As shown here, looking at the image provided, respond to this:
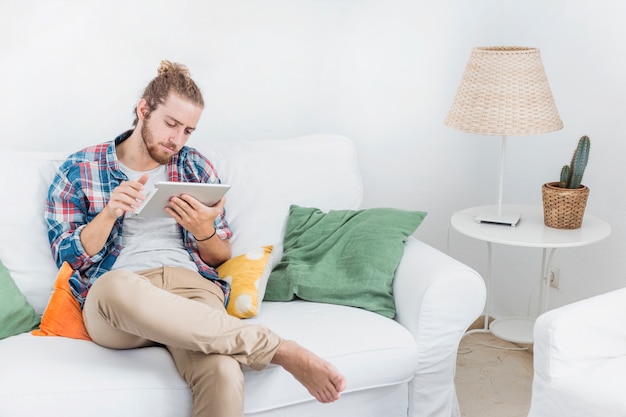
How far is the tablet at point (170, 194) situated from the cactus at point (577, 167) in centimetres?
109

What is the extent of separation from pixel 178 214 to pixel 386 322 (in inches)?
24.4

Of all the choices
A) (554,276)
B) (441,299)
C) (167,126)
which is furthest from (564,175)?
(167,126)

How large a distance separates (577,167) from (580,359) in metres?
0.83

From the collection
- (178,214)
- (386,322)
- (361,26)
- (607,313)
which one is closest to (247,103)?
(361,26)

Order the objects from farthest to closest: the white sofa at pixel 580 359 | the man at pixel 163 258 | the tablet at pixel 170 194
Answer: the tablet at pixel 170 194 < the man at pixel 163 258 < the white sofa at pixel 580 359

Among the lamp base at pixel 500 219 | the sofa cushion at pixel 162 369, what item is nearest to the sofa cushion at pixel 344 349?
the sofa cushion at pixel 162 369

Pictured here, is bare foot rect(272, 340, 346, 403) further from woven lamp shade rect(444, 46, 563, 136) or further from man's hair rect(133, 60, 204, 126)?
woven lamp shade rect(444, 46, 563, 136)

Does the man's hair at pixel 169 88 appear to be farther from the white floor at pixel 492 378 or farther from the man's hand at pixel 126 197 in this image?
the white floor at pixel 492 378

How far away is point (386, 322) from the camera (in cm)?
209

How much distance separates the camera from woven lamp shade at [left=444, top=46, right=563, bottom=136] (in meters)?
2.40

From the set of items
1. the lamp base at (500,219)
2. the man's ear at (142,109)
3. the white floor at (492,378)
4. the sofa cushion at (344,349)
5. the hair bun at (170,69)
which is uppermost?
the hair bun at (170,69)

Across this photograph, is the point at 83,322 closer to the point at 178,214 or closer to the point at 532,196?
the point at 178,214

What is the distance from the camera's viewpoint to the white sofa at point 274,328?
68.7 inches

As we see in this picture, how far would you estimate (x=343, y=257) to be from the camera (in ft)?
7.44
